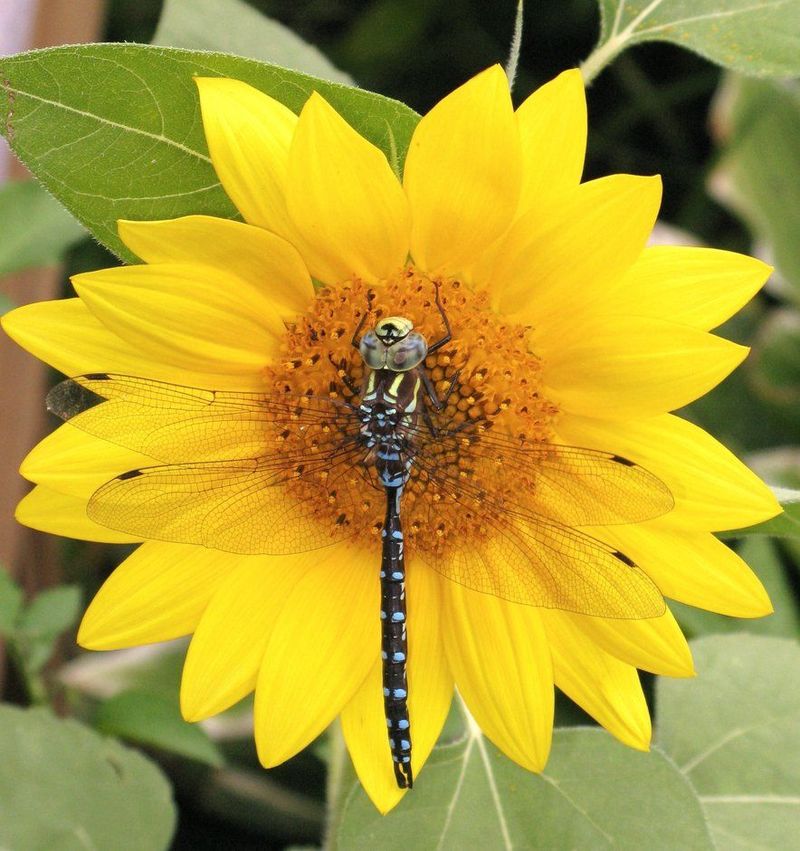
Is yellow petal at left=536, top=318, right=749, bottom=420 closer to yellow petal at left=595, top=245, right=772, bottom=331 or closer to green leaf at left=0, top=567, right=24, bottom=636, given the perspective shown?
yellow petal at left=595, top=245, right=772, bottom=331

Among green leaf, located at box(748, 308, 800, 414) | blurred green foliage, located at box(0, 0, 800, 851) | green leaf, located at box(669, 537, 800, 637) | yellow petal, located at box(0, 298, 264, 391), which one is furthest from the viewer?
green leaf, located at box(748, 308, 800, 414)

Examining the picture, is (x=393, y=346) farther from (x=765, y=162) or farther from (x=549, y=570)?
(x=765, y=162)

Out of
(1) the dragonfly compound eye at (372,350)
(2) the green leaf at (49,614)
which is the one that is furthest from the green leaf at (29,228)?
(1) the dragonfly compound eye at (372,350)

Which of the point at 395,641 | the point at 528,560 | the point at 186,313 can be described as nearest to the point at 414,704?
the point at 395,641

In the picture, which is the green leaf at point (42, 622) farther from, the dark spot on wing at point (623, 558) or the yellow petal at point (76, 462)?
the dark spot on wing at point (623, 558)

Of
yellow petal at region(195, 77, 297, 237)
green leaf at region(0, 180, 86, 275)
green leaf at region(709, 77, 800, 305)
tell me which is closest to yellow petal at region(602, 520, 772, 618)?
yellow petal at region(195, 77, 297, 237)
